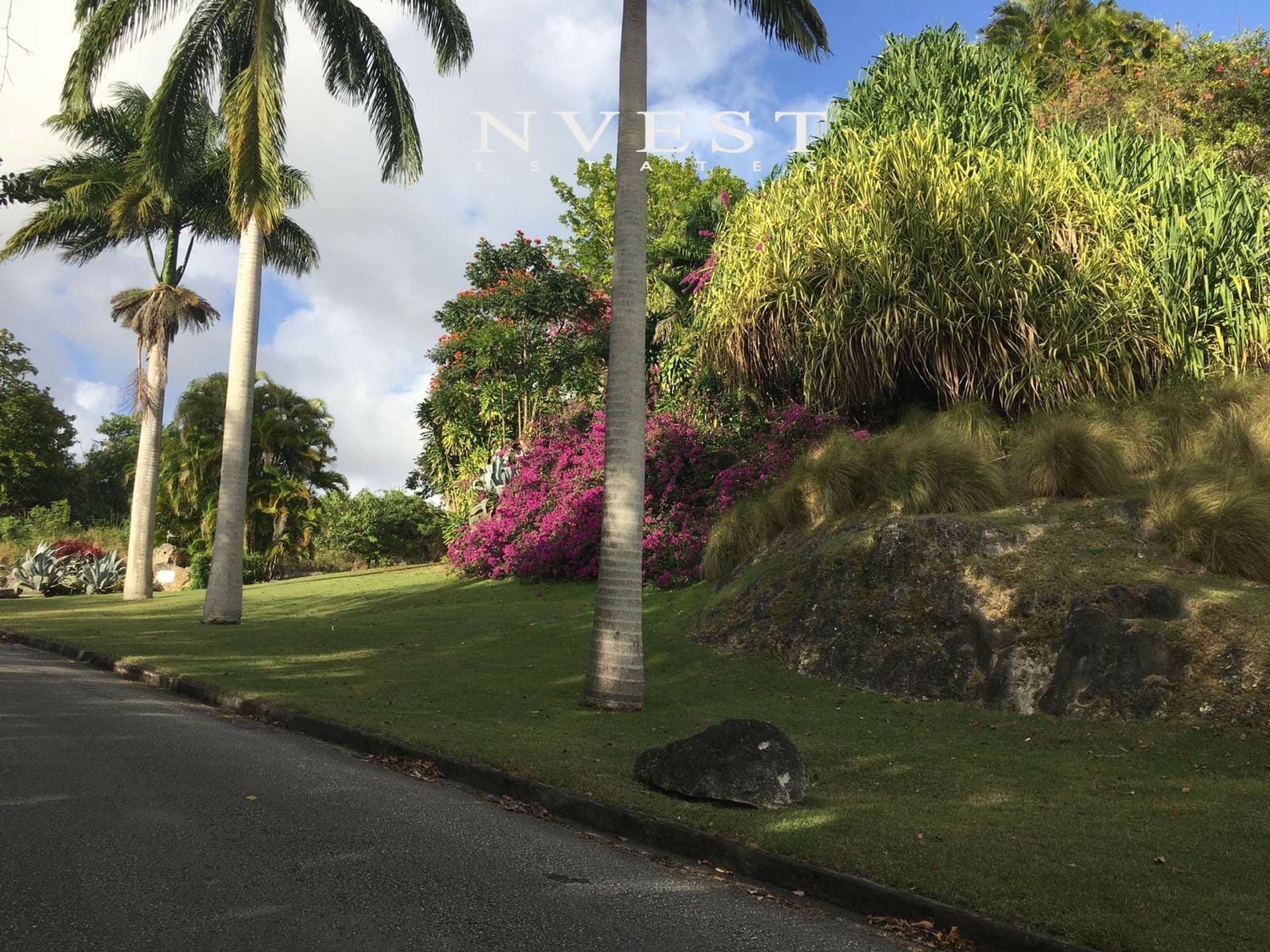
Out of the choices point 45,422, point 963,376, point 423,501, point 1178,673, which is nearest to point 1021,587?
point 1178,673

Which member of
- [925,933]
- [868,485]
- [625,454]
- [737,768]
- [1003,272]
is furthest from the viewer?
[1003,272]

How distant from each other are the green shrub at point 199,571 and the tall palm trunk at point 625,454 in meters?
27.3

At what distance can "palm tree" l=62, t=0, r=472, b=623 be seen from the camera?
1798cm

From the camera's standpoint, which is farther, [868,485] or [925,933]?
[868,485]

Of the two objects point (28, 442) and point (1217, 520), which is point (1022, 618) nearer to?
point (1217, 520)

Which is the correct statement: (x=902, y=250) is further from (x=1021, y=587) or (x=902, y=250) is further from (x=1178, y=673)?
(x=1178, y=673)

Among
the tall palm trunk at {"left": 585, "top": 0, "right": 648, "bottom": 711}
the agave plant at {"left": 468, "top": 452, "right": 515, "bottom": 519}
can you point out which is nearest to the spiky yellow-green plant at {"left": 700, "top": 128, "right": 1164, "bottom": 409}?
the tall palm trunk at {"left": 585, "top": 0, "right": 648, "bottom": 711}

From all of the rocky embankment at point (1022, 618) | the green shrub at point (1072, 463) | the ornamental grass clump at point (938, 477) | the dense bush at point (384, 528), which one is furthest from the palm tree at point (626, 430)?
the dense bush at point (384, 528)

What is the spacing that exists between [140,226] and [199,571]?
12.4 m

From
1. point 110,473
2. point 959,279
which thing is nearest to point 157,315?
point 959,279

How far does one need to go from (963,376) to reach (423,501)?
24.3 m

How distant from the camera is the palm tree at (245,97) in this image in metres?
18.0

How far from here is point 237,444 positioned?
742 inches

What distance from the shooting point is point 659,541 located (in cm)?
1827
